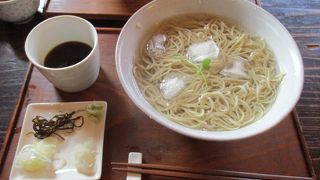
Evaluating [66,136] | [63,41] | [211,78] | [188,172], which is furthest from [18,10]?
[188,172]

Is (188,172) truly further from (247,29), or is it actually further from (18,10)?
(18,10)

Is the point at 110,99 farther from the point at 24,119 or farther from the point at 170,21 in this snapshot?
the point at 170,21

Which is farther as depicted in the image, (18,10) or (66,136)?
(18,10)

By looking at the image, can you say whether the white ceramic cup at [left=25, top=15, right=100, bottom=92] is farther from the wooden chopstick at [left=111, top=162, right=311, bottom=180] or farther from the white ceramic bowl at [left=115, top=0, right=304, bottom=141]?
the wooden chopstick at [left=111, top=162, right=311, bottom=180]

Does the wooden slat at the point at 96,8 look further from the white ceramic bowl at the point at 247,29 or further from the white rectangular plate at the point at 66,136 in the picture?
the white rectangular plate at the point at 66,136

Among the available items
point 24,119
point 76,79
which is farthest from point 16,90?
point 76,79

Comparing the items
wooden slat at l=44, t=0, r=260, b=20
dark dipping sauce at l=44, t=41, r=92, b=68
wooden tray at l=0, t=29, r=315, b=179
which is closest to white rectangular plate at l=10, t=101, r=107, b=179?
wooden tray at l=0, t=29, r=315, b=179
